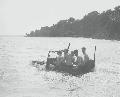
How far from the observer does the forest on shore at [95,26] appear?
125 m

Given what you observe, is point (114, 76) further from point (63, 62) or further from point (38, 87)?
point (38, 87)

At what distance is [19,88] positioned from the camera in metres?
23.5

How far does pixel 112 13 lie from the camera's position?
132m

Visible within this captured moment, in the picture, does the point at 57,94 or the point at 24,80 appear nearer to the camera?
the point at 57,94

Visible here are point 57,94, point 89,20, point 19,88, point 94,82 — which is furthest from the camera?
point 89,20

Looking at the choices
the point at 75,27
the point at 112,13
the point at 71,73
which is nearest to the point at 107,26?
the point at 112,13

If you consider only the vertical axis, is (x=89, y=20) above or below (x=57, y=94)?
above

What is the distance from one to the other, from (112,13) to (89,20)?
127 feet

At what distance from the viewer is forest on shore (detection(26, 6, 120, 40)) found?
125 meters

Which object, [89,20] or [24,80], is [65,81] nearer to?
[24,80]

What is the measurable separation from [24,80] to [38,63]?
928 cm

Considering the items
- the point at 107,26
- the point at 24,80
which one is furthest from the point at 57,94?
the point at 107,26

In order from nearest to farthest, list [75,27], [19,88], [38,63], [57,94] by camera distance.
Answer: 1. [57,94]
2. [19,88]
3. [38,63]
4. [75,27]

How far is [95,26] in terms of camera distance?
16175 cm
